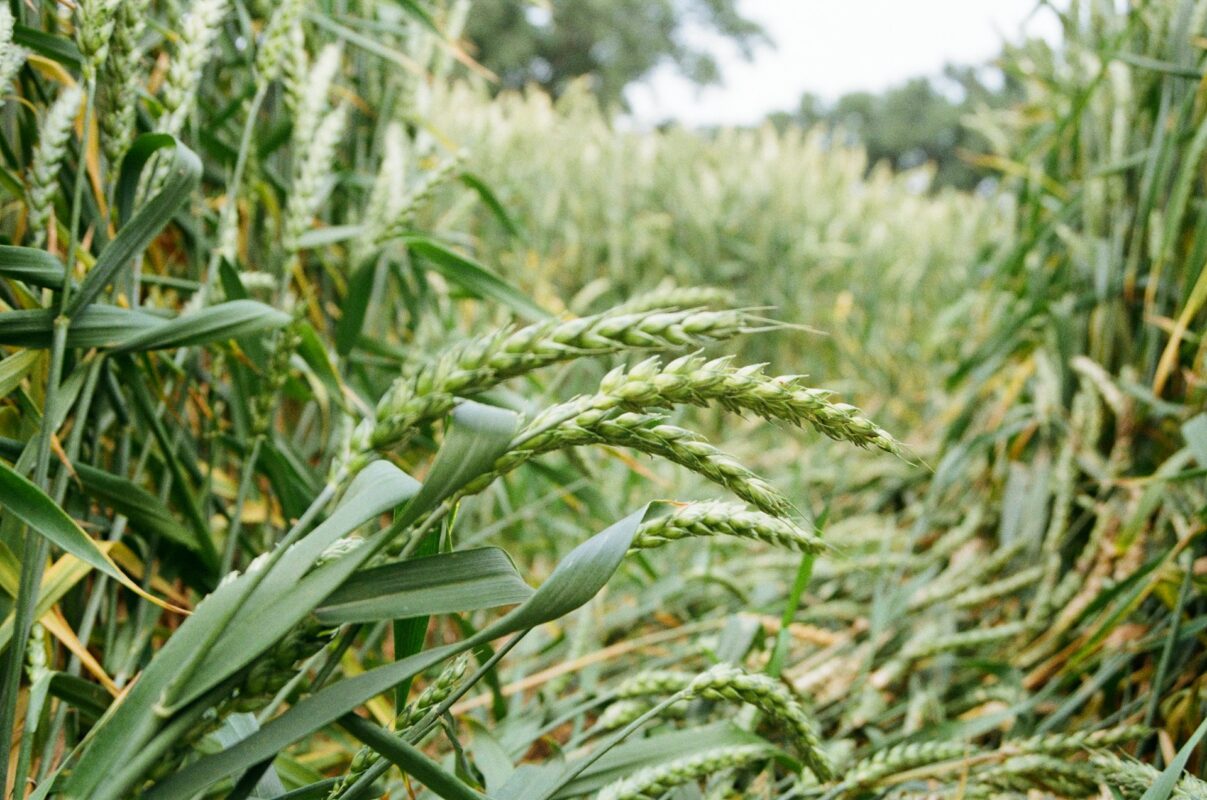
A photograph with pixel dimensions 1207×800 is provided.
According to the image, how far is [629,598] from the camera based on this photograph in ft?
5.49

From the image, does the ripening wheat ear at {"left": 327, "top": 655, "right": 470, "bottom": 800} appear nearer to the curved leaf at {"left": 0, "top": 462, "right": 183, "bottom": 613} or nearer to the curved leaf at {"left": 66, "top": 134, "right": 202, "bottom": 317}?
the curved leaf at {"left": 0, "top": 462, "right": 183, "bottom": 613}

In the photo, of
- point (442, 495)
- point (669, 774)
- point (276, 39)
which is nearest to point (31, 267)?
point (276, 39)

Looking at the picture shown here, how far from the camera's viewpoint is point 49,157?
63 cm

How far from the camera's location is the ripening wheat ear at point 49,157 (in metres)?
0.63

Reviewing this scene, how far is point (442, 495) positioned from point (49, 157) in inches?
16.4

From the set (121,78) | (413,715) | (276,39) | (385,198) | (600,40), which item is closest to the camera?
(413,715)

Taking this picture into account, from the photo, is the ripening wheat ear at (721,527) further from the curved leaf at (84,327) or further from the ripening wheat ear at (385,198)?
the ripening wheat ear at (385,198)

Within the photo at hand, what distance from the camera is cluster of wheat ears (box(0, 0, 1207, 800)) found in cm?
43

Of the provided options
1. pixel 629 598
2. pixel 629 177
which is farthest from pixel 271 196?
pixel 629 177

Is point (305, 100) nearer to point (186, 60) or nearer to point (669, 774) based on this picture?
point (186, 60)

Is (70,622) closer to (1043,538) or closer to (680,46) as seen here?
(1043,538)

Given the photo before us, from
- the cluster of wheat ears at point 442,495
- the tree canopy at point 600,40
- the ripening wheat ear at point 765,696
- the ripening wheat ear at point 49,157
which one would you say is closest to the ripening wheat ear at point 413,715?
the cluster of wheat ears at point 442,495

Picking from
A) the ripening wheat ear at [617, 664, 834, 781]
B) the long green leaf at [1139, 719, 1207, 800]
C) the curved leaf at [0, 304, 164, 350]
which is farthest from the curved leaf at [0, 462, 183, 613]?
the long green leaf at [1139, 719, 1207, 800]

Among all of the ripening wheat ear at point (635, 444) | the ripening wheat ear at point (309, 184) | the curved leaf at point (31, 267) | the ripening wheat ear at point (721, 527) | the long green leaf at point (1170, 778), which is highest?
the ripening wheat ear at point (309, 184)
